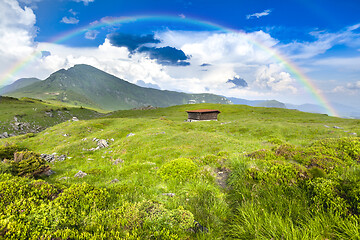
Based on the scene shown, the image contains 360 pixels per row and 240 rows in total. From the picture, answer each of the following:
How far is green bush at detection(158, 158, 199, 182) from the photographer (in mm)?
8508

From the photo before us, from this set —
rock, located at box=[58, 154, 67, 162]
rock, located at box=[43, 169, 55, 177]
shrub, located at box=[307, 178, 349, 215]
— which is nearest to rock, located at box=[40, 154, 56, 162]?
rock, located at box=[58, 154, 67, 162]

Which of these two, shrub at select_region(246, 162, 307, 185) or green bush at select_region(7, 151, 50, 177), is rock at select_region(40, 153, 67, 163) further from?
shrub at select_region(246, 162, 307, 185)

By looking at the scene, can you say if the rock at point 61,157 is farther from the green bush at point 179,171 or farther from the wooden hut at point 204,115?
the wooden hut at point 204,115

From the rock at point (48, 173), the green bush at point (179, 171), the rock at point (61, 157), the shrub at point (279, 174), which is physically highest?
the shrub at point (279, 174)

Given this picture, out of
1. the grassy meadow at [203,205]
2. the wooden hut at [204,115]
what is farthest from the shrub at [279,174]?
the wooden hut at [204,115]

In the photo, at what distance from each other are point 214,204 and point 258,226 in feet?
5.47

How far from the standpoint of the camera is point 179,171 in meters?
8.94

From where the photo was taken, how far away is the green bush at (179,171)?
27.9ft

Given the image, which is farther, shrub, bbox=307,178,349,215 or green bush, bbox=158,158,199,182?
green bush, bbox=158,158,199,182

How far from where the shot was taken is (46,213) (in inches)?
163

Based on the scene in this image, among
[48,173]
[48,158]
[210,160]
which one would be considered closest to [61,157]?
[48,158]

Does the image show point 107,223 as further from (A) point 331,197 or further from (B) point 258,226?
(A) point 331,197

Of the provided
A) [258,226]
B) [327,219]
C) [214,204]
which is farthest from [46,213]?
[327,219]

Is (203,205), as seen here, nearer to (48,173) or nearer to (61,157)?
(48,173)
